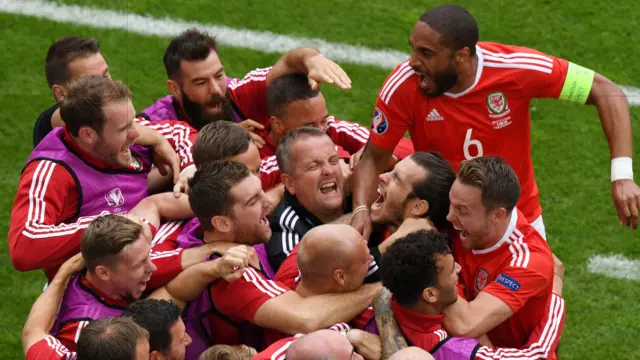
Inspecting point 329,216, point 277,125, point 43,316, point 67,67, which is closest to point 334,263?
point 329,216

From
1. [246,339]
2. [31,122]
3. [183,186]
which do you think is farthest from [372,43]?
[246,339]

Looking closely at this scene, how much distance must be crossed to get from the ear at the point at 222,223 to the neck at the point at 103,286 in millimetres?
629

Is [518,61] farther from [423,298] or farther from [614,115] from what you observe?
[423,298]

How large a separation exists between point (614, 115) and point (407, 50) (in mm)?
3586

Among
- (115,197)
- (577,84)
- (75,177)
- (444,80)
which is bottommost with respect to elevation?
(115,197)

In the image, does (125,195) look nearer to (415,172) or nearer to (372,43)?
(415,172)

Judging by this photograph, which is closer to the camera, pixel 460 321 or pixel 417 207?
pixel 460 321

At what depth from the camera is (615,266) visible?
26.4 ft

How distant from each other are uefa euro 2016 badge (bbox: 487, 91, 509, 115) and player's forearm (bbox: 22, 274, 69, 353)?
8.86ft

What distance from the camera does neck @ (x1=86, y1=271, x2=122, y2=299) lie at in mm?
5523

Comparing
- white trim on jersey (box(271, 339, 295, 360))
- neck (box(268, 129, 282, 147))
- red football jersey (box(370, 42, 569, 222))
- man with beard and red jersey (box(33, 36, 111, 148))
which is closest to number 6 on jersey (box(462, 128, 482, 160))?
red football jersey (box(370, 42, 569, 222))

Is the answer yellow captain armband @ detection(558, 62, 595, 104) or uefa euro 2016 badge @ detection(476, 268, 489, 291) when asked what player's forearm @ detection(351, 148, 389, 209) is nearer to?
uefa euro 2016 badge @ detection(476, 268, 489, 291)

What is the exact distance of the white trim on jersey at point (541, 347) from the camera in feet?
16.4

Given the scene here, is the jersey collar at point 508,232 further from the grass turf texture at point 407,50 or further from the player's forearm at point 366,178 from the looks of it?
the grass turf texture at point 407,50
